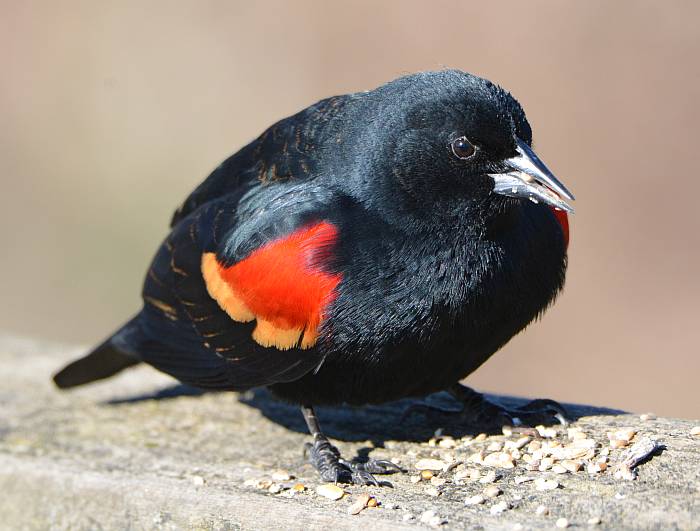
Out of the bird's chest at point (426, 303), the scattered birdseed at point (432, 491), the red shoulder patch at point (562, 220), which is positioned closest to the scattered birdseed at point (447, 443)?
the bird's chest at point (426, 303)

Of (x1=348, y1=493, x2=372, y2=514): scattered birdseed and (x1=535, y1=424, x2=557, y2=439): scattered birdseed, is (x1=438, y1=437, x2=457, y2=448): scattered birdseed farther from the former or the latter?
(x1=348, y1=493, x2=372, y2=514): scattered birdseed

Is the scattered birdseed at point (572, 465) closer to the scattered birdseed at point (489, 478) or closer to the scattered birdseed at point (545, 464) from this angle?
the scattered birdseed at point (545, 464)

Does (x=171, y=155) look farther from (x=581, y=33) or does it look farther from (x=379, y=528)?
(x=379, y=528)

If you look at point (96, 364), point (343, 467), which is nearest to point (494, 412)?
point (343, 467)

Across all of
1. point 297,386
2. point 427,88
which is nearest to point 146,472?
point 297,386

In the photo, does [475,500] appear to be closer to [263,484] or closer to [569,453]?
[569,453]
